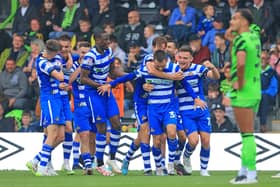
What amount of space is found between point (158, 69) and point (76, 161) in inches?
139

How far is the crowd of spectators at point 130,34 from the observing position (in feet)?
80.7

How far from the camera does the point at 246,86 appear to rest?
578 inches

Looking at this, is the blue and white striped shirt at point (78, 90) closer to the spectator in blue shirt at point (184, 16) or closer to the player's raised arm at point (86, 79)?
the player's raised arm at point (86, 79)

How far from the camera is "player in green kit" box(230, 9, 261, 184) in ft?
47.6

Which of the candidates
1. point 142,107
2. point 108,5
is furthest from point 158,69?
point 108,5

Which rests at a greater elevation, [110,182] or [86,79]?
[86,79]

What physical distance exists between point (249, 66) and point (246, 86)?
288 mm

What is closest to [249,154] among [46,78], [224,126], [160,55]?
[160,55]

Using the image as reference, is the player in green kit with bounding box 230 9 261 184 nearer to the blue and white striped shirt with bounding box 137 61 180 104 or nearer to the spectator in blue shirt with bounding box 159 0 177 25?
the blue and white striped shirt with bounding box 137 61 180 104

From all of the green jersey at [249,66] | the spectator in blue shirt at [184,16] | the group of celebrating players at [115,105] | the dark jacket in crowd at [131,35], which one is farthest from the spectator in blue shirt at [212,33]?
the green jersey at [249,66]

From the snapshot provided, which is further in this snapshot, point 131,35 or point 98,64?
point 131,35

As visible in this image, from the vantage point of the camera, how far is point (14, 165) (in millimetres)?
23016

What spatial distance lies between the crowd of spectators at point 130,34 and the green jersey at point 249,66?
896 centimetres

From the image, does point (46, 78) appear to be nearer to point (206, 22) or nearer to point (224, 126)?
point (224, 126)
